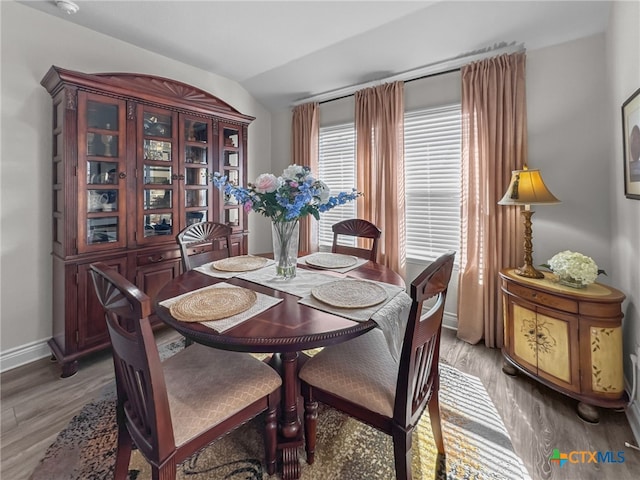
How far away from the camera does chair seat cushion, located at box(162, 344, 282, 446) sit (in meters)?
1.04

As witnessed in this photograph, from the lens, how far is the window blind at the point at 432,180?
273 centimetres

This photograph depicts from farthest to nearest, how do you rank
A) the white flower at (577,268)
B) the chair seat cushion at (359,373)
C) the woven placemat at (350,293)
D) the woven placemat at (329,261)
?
the woven placemat at (329,261), the white flower at (577,268), the woven placemat at (350,293), the chair seat cushion at (359,373)

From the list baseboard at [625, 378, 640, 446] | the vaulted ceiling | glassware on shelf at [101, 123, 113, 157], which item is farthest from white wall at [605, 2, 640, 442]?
glassware on shelf at [101, 123, 113, 157]

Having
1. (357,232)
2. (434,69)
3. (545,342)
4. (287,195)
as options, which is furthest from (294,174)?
(434,69)

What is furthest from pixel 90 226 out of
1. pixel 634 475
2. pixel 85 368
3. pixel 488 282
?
pixel 634 475

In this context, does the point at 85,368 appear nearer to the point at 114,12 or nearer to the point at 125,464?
the point at 125,464

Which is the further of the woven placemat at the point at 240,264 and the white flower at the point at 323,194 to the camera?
the woven placemat at the point at 240,264

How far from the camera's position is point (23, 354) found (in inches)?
88.9

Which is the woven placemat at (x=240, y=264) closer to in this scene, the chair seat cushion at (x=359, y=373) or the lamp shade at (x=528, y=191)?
the chair seat cushion at (x=359, y=373)

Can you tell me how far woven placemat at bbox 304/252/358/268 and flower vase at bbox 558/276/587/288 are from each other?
51.1 inches

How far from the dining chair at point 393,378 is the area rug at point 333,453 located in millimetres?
104

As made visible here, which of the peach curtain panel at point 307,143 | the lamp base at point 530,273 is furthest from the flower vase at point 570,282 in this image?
the peach curtain panel at point 307,143

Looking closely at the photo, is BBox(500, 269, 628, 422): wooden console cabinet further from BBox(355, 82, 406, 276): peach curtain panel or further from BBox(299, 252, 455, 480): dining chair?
BBox(355, 82, 406, 276): peach curtain panel

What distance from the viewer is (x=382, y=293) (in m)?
1.41
